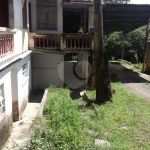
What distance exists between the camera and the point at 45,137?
5574mm

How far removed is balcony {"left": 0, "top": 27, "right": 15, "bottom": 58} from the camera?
6.49 meters

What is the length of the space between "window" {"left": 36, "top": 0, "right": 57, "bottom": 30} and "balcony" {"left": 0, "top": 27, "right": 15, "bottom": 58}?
5.87 meters

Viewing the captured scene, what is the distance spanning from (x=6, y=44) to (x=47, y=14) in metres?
7.00

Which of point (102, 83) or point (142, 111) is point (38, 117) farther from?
point (142, 111)

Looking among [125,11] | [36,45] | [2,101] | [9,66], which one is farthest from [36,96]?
[125,11]

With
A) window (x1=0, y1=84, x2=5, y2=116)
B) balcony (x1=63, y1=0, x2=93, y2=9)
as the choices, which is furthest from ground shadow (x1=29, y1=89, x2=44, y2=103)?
balcony (x1=63, y1=0, x2=93, y2=9)

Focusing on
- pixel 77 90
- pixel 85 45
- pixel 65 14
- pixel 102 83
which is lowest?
pixel 77 90

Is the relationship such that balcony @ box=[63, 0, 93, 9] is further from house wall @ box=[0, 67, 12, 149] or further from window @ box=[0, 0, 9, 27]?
house wall @ box=[0, 67, 12, 149]

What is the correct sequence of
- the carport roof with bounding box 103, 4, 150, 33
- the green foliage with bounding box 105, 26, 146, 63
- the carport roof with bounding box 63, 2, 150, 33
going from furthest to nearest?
the green foliage with bounding box 105, 26, 146, 63 < the carport roof with bounding box 103, 4, 150, 33 < the carport roof with bounding box 63, 2, 150, 33

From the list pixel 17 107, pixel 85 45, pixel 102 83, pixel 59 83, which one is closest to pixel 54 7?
pixel 85 45

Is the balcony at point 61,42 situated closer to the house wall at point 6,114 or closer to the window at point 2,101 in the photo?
the house wall at point 6,114

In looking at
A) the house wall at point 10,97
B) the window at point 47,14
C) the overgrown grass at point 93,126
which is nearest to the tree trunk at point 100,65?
the overgrown grass at point 93,126

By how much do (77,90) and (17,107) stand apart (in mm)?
4833

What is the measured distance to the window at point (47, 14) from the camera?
1336 centimetres
